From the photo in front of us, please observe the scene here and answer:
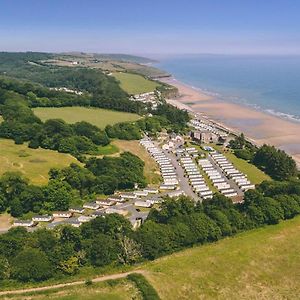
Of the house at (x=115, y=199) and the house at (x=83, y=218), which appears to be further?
the house at (x=115, y=199)

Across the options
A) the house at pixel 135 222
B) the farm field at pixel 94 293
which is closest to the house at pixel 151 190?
the house at pixel 135 222

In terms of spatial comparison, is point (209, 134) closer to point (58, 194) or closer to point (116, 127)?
point (116, 127)

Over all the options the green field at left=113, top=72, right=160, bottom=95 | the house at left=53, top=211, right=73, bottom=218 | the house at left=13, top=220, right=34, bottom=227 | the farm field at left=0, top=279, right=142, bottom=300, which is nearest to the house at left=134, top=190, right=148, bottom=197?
the house at left=53, top=211, right=73, bottom=218

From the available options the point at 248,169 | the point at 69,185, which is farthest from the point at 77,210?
the point at 248,169

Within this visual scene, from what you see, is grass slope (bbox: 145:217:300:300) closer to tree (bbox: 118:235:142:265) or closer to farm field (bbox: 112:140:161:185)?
tree (bbox: 118:235:142:265)

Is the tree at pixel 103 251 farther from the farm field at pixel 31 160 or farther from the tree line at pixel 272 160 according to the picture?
the tree line at pixel 272 160

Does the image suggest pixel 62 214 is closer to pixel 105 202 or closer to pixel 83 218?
pixel 83 218

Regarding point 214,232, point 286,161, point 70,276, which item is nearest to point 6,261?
point 70,276
